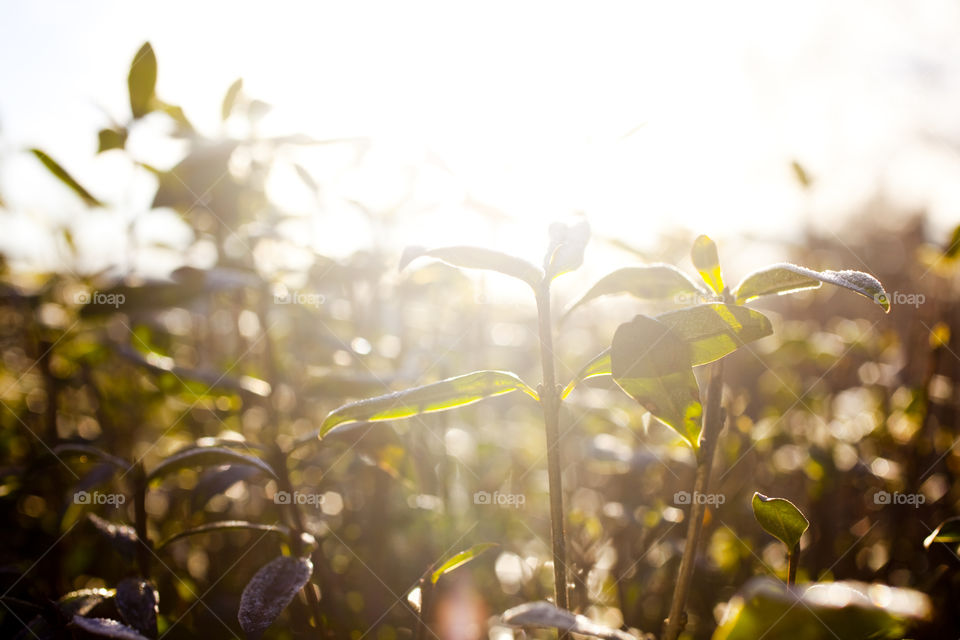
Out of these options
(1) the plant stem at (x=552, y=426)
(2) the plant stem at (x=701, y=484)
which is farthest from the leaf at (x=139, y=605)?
(2) the plant stem at (x=701, y=484)

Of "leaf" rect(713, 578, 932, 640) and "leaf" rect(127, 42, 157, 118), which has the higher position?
"leaf" rect(127, 42, 157, 118)

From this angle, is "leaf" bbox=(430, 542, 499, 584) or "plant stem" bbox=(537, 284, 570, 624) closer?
"plant stem" bbox=(537, 284, 570, 624)

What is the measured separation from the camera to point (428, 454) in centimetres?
127

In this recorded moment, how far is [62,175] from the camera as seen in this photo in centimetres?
120

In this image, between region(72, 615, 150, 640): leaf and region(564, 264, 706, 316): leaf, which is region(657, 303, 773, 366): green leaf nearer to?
region(564, 264, 706, 316): leaf

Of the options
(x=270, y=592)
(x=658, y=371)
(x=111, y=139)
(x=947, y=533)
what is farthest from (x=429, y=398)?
(x=111, y=139)

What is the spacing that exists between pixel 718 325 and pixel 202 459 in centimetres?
82

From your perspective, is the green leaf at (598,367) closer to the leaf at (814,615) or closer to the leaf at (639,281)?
the leaf at (639,281)

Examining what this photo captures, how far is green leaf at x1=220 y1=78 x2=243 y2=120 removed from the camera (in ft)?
4.64

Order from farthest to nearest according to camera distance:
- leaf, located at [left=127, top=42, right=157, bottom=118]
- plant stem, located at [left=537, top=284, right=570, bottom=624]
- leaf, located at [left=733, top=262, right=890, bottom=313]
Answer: leaf, located at [left=127, top=42, right=157, bottom=118] → plant stem, located at [left=537, top=284, right=570, bottom=624] → leaf, located at [left=733, top=262, right=890, bottom=313]

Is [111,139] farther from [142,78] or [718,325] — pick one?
[718,325]

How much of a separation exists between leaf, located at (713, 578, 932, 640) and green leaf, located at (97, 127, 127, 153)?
56.7 inches

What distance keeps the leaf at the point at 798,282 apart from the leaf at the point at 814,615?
11.2 inches

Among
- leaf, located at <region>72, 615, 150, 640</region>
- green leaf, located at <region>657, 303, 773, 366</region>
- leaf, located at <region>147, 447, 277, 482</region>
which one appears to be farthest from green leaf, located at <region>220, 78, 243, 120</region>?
green leaf, located at <region>657, 303, 773, 366</region>
